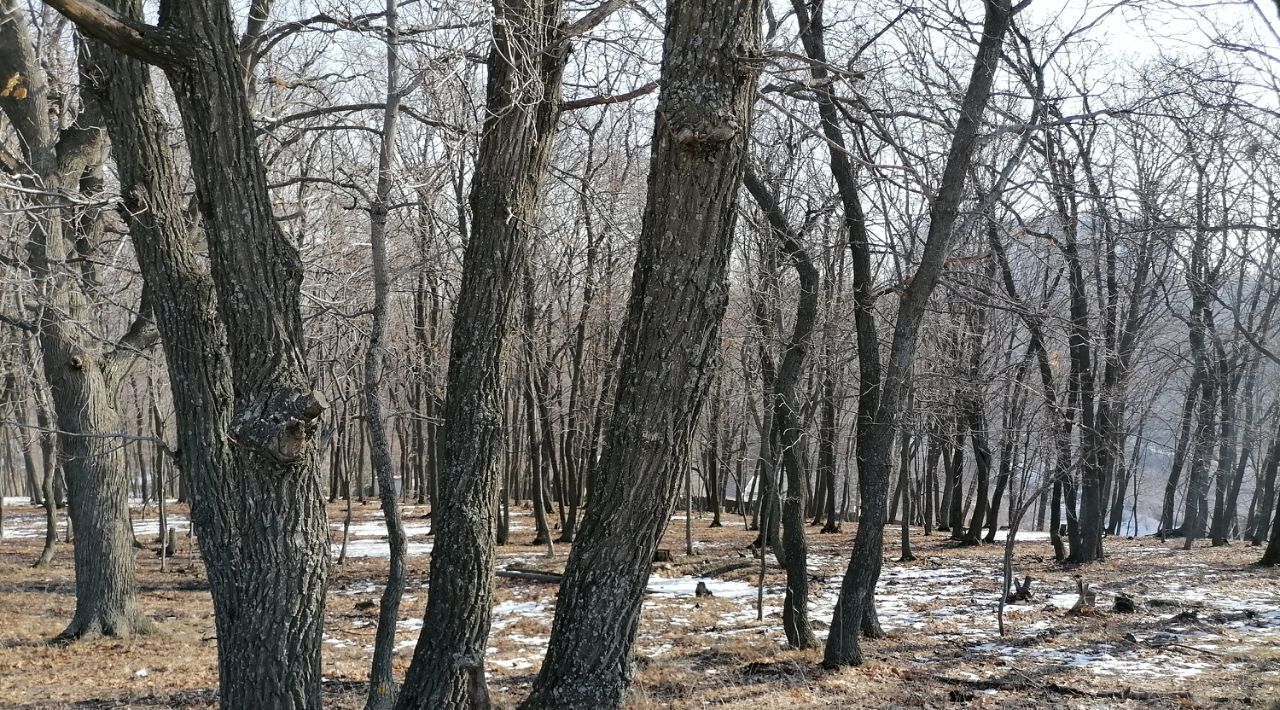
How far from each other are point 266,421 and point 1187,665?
8215 millimetres

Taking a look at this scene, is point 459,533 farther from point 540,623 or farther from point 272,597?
point 540,623

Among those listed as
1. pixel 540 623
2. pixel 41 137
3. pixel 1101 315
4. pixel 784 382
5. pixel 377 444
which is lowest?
pixel 540 623

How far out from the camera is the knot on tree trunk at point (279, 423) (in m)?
3.52

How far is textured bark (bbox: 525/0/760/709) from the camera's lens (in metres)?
3.06

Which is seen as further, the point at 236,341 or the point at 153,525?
the point at 153,525

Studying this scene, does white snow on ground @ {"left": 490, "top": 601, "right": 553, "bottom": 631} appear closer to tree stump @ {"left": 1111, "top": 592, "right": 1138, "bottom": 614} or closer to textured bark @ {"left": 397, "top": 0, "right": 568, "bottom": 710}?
textured bark @ {"left": 397, "top": 0, "right": 568, "bottom": 710}

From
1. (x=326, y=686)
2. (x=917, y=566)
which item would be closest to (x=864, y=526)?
(x=326, y=686)

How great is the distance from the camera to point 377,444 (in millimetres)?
5910

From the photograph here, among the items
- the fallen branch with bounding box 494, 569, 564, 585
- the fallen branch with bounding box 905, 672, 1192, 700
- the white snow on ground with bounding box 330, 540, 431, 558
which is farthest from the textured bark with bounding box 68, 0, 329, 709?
the white snow on ground with bounding box 330, 540, 431, 558

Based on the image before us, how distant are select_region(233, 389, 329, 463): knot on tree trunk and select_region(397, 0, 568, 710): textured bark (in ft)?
2.98

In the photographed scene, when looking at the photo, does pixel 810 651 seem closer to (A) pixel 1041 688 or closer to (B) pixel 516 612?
(A) pixel 1041 688

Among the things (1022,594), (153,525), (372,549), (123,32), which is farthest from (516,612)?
(153,525)

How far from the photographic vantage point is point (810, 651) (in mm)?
8375

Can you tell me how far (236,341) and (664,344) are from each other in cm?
185
